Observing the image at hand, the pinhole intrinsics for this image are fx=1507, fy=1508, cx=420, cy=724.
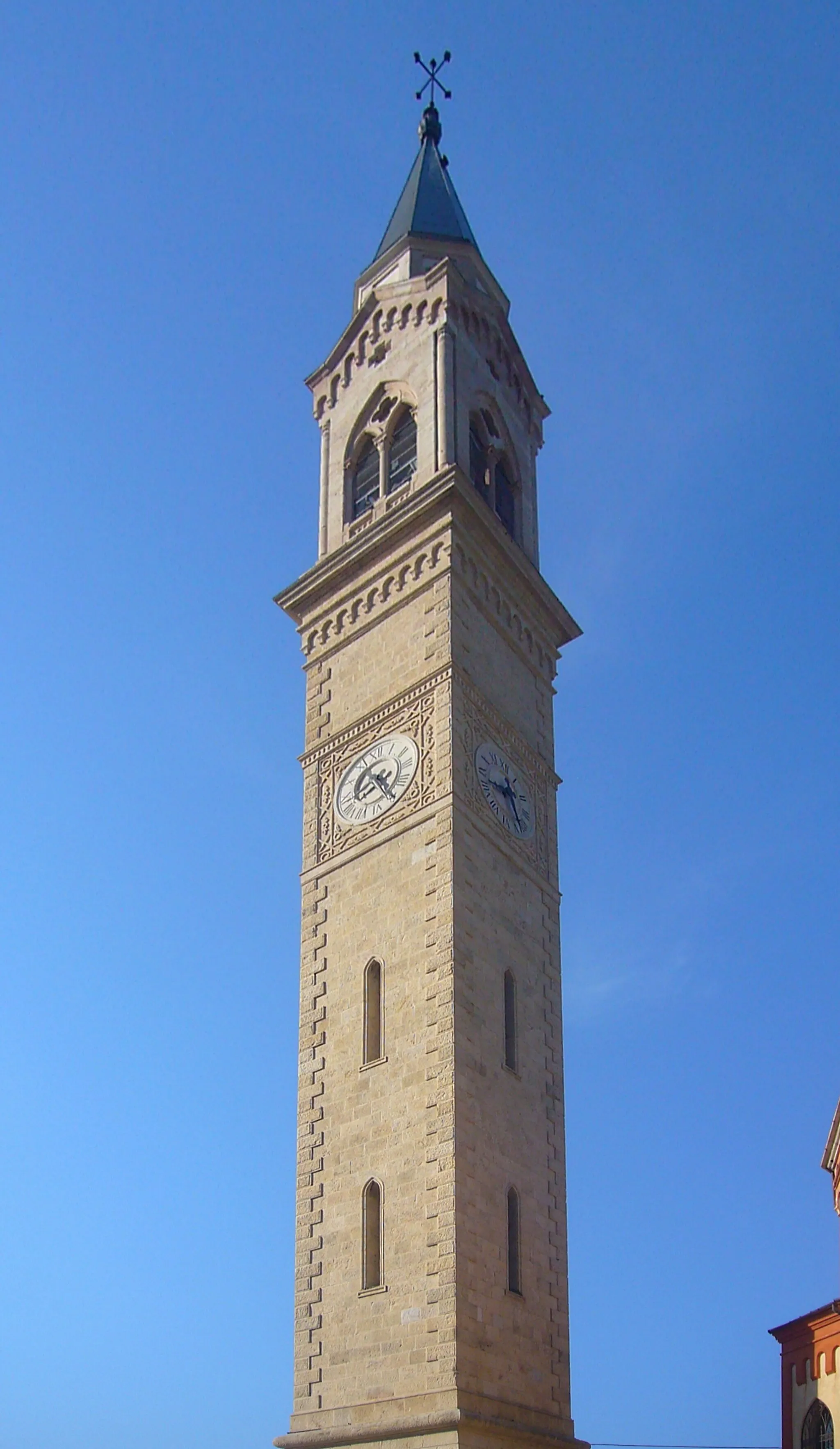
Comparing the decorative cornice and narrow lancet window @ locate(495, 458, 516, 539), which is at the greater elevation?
narrow lancet window @ locate(495, 458, 516, 539)

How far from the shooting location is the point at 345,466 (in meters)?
32.9

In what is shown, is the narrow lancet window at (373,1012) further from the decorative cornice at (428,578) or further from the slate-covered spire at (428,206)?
the slate-covered spire at (428,206)

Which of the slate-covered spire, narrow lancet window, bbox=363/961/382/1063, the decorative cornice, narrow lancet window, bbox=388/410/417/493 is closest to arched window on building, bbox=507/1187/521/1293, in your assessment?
narrow lancet window, bbox=363/961/382/1063

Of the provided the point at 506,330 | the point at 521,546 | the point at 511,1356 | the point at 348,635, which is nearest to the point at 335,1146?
the point at 511,1356

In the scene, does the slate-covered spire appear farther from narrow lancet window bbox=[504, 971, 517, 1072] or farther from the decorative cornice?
narrow lancet window bbox=[504, 971, 517, 1072]

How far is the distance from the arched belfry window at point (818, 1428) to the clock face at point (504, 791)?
35.1 feet

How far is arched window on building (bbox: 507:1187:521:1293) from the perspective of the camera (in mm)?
23688

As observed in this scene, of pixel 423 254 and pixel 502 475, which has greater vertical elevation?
pixel 423 254

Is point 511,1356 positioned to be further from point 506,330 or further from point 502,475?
point 506,330

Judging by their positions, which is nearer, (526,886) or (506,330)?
(526,886)

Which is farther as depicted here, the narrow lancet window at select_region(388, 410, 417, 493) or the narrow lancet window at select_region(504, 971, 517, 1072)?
the narrow lancet window at select_region(388, 410, 417, 493)

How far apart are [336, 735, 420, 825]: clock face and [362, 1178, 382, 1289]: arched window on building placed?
6675 millimetres

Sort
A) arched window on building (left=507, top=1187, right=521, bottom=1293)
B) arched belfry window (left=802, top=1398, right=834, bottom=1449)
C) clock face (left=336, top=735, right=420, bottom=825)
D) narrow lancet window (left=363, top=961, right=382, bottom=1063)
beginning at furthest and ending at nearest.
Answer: clock face (left=336, top=735, right=420, bottom=825) → narrow lancet window (left=363, top=961, right=382, bottom=1063) → arched window on building (left=507, top=1187, right=521, bottom=1293) → arched belfry window (left=802, top=1398, right=834, bottom=1449)

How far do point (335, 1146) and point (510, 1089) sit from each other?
10.0 feet
